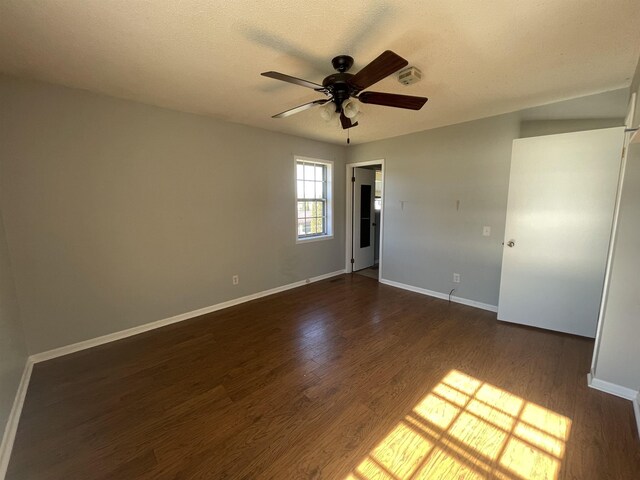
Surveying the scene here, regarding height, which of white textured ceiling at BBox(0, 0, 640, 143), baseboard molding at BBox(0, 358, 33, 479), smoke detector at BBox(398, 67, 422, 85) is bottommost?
baseboard molding at BBox(0, 358, 33, 479)

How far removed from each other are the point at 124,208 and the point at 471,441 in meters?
3.44

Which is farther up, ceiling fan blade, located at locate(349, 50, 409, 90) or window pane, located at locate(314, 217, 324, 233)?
ceiling fan blade, located at locate(349, 50, 409, 90)

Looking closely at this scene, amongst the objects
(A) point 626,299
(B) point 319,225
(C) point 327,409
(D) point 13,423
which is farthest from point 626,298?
(D) point 13,423

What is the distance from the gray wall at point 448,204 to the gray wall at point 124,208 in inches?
73.5

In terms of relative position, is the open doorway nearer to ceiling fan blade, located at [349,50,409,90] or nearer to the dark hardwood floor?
the dark hardwood floor

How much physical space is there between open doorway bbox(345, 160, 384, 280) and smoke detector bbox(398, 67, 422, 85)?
239 cm

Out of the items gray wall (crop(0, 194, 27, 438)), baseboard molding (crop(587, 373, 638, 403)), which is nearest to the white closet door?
baseboard molding (crop(587, 373, 638, 403))

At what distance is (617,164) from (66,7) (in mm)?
4102

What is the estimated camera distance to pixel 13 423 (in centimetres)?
162

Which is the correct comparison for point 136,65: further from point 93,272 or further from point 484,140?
point 484,140

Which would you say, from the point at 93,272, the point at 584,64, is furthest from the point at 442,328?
the point at 93,272

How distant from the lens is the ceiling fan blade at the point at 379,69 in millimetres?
1386

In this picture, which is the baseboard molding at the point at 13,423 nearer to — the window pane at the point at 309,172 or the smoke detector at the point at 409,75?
the smoke detector at the point at 409,75

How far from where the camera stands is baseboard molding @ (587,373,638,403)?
5.99ft
